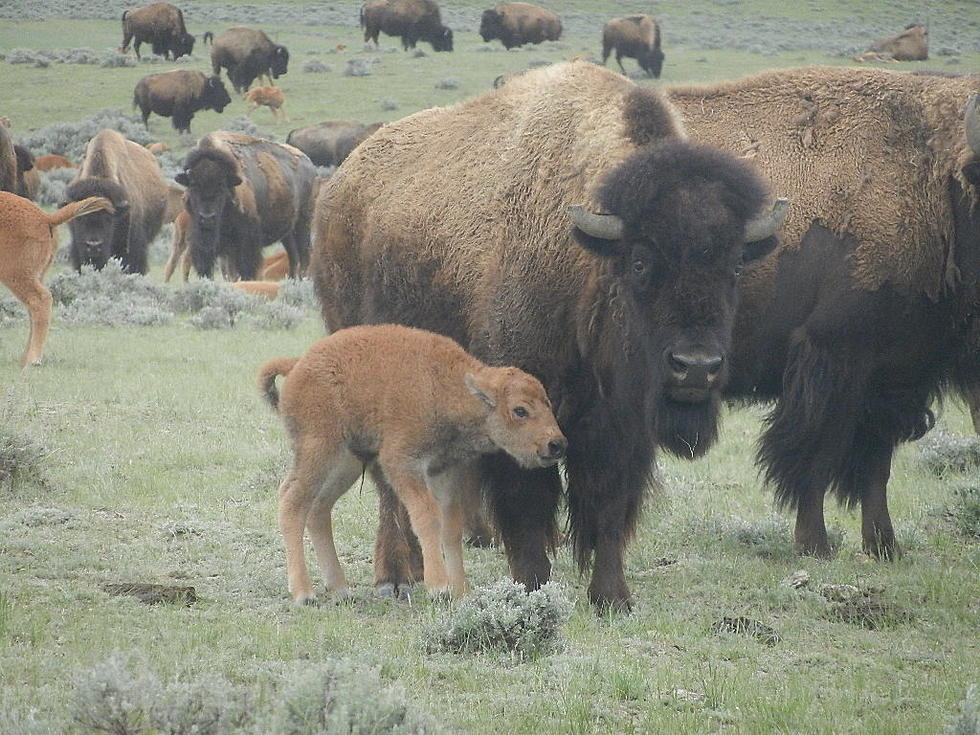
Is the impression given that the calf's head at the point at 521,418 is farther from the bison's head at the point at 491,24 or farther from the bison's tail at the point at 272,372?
the bison's head at the point at 491,24

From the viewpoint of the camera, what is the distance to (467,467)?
632 cm

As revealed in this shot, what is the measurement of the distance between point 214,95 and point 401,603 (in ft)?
121

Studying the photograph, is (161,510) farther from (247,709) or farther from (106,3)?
(106,3)

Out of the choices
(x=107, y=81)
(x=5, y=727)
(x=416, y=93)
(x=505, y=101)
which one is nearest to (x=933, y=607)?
Result: (x=505, y=101)

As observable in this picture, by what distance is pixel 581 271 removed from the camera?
6.12 metres

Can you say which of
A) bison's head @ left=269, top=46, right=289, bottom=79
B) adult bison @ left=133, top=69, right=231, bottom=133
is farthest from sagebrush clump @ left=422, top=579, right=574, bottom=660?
bison's head @ left=269, top=46, right=289, bottom=79

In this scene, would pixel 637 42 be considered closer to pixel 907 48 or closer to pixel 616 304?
pixel 907 48

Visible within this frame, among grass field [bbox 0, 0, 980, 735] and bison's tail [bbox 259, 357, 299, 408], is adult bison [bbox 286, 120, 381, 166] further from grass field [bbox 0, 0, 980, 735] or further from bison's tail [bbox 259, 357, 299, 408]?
bison's tail [bbox 259, 357, 299, 408]

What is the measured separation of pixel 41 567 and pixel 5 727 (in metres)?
2.45

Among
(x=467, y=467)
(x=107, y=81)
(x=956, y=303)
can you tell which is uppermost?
(x=956, y=303)

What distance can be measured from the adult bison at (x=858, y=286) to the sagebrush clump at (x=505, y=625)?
2.46 metres

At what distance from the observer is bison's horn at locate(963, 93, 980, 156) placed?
23.3 ft

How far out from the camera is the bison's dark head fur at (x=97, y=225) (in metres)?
17.5

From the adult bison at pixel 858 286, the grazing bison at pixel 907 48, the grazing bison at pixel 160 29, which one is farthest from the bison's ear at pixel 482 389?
the grazing bison at pixel 907 48
